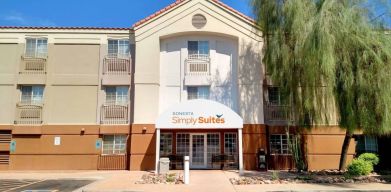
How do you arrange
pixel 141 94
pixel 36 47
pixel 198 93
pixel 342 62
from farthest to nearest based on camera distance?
pixel 36 47
pixel 198 93
pixel 141 94
pixel 342 62

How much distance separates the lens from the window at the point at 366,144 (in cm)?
2208

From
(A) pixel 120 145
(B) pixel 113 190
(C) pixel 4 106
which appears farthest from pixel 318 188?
(C) pixel 4 106

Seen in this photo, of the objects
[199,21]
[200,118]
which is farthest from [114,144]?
[199,21]

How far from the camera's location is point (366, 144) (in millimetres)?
22219

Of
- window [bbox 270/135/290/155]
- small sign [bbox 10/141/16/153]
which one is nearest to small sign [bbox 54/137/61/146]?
small sign [bbox 10/141/16/153]

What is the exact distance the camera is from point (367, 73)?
16125mm

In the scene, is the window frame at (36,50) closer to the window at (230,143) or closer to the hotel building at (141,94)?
the hotel building at (141,94)

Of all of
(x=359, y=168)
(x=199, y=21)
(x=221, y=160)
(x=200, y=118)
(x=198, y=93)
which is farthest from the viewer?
(x=198, y=93)

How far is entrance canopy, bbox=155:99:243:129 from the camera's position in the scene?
66.1ft

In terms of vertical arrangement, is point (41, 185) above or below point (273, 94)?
below

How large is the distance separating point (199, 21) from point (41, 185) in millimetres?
13867

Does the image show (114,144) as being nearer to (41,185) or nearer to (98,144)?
(98,144)

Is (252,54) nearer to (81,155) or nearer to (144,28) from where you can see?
(144,28)

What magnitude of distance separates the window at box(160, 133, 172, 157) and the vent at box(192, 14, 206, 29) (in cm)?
755
